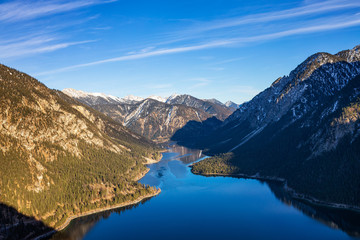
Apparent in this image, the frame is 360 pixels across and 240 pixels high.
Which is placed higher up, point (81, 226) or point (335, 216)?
point (335, 216)

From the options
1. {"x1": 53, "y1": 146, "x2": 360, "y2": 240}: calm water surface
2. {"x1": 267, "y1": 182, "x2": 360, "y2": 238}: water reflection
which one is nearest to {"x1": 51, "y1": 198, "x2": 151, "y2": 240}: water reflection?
{"x1": 53, "y1": 146, "x2": 360, "y2": 240}: calm water surface

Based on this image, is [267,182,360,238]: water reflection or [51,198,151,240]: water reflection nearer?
[51,198,151,240]: water reflection

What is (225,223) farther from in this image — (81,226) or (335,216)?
(81,226)

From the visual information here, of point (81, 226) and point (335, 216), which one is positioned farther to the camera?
point (335, 216)

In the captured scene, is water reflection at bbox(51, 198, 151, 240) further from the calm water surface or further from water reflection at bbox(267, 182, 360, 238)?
water reflection at bbox(267, 182, 360, 238)

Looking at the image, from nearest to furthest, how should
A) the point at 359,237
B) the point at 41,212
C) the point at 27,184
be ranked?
the point at 359,237 < the point at 41,212 < the point at 27,184

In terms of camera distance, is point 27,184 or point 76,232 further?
point 27,184

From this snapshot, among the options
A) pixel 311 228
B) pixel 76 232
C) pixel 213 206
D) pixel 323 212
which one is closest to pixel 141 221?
pixel 76 232

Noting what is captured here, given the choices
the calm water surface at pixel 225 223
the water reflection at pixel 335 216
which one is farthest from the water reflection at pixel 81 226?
the water reflection at pixel 335 216

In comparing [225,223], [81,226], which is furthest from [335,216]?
[81,226]

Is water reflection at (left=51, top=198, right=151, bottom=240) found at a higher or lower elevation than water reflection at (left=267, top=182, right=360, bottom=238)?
lower

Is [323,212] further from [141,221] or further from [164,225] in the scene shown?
[141,221]
